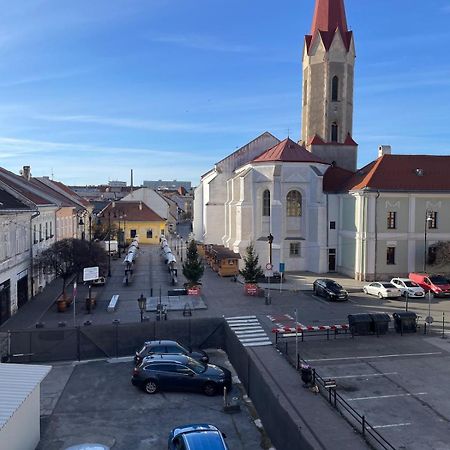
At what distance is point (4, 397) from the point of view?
11.7 m

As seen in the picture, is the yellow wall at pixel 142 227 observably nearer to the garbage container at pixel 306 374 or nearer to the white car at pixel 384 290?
the white car at pixel 384 290

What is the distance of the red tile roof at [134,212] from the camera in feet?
234

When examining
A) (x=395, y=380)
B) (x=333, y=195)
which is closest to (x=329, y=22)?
(x=333, y=195)

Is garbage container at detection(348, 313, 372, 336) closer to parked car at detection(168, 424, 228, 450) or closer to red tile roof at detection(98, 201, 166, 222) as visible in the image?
parked car at detection(168, 424, 228, 450)

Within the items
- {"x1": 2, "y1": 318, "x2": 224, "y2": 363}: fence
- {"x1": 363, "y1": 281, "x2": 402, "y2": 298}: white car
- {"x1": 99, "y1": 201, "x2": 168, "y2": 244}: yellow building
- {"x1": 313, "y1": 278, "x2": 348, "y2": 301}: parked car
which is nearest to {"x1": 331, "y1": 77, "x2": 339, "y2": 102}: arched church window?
{"x1": 363, "y1": 281, "x2": 402, "y2": 298}: white car

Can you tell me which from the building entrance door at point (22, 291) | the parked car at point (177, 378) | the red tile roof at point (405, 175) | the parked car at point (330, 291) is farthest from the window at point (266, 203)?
the parked car at point (177, 378)

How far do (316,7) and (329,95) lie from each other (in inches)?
363

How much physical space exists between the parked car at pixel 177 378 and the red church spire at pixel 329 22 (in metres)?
38.7

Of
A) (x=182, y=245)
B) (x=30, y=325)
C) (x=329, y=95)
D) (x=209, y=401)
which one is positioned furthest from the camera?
(x=182, y=245)

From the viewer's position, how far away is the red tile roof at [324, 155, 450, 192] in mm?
39094

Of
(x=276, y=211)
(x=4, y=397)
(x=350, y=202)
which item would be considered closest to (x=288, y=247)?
(x=276, y=211)

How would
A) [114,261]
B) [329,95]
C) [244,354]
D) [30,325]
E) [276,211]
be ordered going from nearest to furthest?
1. [244,354]
2. [30,325]
3. [276,211]
4. [329,95]
5. [114,261]

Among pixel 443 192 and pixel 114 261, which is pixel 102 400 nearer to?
pixel 443 192

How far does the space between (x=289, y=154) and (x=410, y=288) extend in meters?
16.9
